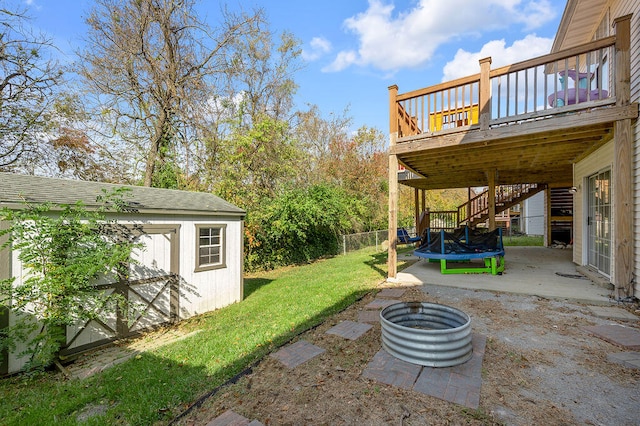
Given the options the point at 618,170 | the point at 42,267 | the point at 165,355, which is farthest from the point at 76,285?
the point at 618,170

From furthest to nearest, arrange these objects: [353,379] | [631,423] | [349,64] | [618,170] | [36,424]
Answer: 1. [349,64]
2. [618,170]
3. [353,379]
4. [36,424]
5. [631,423]

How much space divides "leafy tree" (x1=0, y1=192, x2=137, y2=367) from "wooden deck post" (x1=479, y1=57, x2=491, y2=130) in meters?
6.51

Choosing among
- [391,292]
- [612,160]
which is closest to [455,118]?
[612,160]

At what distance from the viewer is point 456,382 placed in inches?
92.1

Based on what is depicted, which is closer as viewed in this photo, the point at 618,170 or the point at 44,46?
the point at 618,170

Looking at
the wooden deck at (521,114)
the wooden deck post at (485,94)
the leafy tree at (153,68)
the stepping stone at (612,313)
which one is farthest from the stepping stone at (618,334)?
the leafy tree at (153,68)

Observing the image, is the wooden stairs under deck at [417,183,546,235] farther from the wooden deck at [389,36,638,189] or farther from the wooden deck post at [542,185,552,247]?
the wooden deck at [389,36,638,189]

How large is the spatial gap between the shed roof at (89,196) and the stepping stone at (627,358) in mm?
6168

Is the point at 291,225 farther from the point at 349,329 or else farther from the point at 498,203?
the point at 498,203

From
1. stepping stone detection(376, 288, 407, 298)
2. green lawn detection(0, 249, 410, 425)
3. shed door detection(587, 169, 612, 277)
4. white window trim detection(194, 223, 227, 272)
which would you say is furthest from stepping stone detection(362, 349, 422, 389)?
shed door detection(587, 169, 612, 277)

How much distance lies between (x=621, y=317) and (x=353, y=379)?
12.9 ft

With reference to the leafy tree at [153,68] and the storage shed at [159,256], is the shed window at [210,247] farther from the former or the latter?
the leafy tree at [153,68]

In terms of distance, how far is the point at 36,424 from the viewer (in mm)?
2326

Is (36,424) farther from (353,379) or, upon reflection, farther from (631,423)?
(631,423)
